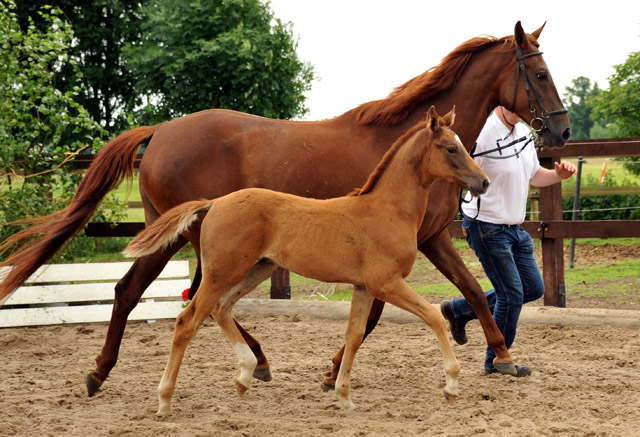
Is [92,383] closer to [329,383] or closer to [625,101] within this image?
[329,383]

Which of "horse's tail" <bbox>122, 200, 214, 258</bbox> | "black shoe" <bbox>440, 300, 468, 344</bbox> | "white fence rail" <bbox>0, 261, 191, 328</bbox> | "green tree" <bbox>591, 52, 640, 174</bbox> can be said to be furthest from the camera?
"green tree" <bbox>591, 52, 640, 174</bbox>

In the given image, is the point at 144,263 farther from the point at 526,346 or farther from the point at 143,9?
the point at 143,9

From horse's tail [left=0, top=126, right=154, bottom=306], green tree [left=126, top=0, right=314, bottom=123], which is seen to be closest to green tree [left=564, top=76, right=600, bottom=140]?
green tree [left=126, top=0, right=314, bottom=123]

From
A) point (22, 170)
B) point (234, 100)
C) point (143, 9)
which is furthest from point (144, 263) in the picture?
point (143, 9)

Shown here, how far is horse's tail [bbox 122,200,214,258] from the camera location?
3588 millimetres

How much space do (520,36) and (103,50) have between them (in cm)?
1358

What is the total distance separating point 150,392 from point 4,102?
406cm

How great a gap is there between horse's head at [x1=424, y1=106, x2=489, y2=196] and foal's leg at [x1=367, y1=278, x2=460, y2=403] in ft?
2.00

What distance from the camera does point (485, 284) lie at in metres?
8.34

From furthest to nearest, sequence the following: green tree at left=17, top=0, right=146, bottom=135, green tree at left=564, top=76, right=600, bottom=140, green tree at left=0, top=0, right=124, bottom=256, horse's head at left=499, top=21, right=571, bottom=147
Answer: green tree at left=564, top=76, right=600, bottom=140 < green tree at left=17, top=0, right=146, bottom=135 < green tree at left=0, top=0, right=124, bottom=256 < horse's head at left=499, top=21, right=571, bottom=147

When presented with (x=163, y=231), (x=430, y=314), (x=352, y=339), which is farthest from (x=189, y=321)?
(x=430, y=314)

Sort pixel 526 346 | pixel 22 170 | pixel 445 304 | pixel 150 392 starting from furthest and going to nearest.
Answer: pixel 22 170 → pixel 526 346 → pixel 445 304 → pixel 150 392

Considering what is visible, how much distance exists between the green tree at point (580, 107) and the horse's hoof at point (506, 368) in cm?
5450

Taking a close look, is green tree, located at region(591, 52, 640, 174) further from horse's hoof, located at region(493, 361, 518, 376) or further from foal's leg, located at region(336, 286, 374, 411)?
foal's leg, located at region(336, 286, 374, 411)
